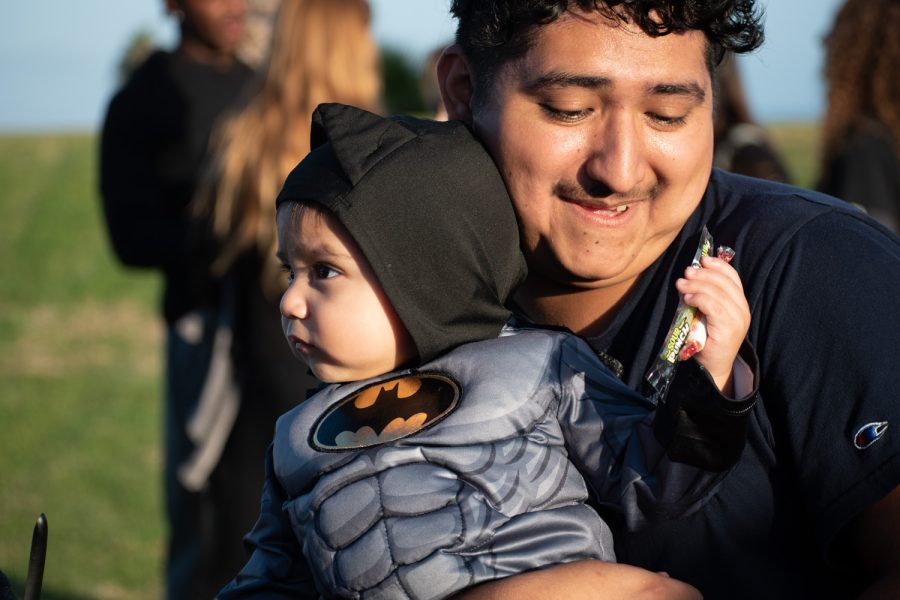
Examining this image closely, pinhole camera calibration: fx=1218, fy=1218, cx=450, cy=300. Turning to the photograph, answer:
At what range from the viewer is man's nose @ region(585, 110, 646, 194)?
2.09 meters

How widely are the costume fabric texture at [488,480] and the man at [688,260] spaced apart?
7cm

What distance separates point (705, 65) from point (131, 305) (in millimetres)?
14678

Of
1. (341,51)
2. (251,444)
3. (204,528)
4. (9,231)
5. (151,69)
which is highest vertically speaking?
(341,51)

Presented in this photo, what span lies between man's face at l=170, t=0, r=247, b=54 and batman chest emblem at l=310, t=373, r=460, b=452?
3.88 metres

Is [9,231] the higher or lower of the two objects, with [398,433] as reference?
lower

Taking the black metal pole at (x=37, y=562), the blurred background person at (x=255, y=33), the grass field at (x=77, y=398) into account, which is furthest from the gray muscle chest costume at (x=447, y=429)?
the grass field at (x=77, y=398)

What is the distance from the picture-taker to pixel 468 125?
7.89 ft

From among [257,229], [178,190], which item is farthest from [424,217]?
[178,190]

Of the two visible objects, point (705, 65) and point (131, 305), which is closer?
point (705, 65)

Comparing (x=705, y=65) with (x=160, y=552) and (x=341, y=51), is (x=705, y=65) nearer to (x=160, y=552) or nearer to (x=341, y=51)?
(x=341, y=51)

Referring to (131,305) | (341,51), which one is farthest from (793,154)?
(341,51)

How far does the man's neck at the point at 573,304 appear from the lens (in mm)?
2309

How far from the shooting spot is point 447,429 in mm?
2004

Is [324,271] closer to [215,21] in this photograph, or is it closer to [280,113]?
[280,113]
